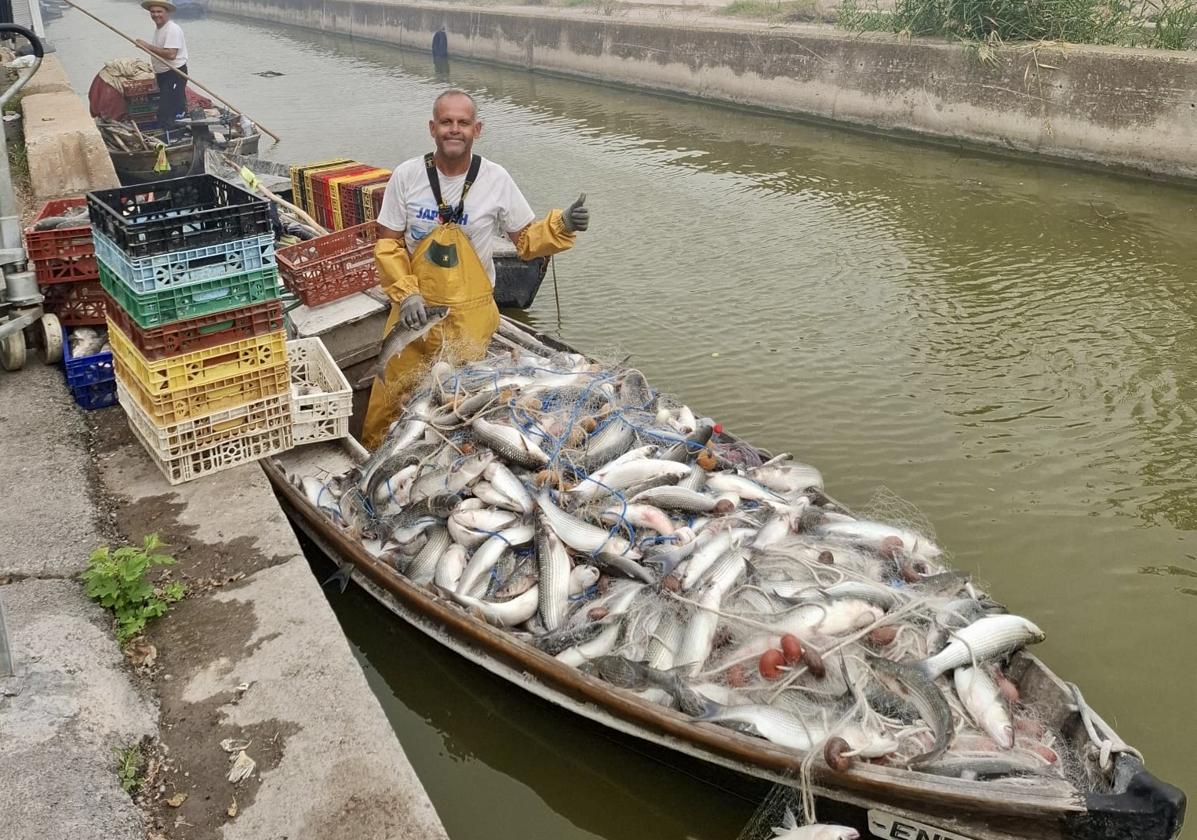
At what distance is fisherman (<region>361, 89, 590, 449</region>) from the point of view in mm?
6320

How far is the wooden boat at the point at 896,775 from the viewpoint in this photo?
11.5ft

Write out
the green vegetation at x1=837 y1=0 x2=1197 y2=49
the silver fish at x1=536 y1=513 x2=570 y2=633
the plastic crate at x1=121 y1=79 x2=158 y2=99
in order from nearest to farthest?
the silver fish at x1=536 y1=513 x2=570 y2=633 → the plastic crate at x1=121 y1=79 x2=158 y2=99 → the green vegetation at x1=837 y1=0 x2=1197 y2=49

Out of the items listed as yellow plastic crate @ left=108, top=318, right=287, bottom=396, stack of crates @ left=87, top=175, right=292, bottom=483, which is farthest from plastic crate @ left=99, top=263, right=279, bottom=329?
yellow plastic crate @ left=108, top=318, right=287, bottom=396

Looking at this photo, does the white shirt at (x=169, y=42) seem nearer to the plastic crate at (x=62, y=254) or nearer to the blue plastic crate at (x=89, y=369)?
the plastic crate at (x=62, y=254)

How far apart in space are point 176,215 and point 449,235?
1.73 m

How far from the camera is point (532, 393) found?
6.13m

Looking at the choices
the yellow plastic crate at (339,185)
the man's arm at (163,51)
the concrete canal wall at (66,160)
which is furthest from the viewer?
the man's arm at (163,51)

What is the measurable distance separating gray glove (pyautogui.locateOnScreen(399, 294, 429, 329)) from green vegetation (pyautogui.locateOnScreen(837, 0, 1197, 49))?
1505cm

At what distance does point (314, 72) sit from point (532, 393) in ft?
97.7

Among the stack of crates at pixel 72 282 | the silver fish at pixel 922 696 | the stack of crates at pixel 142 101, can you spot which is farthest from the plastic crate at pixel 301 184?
the silver fish at pixel 922 696

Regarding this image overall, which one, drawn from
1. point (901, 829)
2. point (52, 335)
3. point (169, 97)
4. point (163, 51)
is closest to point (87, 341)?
point (52, 335)

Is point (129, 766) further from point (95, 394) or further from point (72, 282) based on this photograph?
point (72, 282)

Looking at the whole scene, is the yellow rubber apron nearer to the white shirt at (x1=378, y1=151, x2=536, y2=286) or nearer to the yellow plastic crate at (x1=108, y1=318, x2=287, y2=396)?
the white shirt at (x1=378, y1=151, x2=536, y2=286)

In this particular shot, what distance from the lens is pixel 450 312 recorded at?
6637 millimetres
